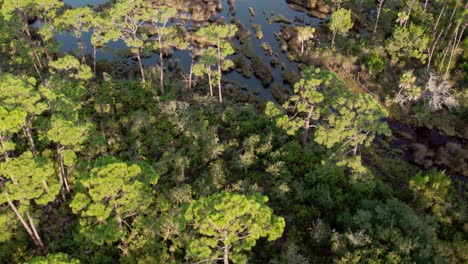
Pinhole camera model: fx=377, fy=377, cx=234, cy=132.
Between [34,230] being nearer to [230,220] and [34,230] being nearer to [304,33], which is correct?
[230,220]

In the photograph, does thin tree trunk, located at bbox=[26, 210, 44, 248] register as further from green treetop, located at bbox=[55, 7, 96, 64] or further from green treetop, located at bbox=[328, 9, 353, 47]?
green treetop, located at bbox=[328, 9, 353, 47]

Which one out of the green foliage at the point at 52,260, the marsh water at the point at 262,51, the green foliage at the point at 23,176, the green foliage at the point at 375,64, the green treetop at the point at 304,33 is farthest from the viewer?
the green treetop at the point at 304,33

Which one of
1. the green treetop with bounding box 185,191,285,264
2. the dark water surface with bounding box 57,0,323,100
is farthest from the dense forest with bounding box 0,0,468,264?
the dark water surface with bounding box 57,0,323,100

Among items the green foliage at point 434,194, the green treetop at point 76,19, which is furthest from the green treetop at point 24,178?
the green foliage at point 434,194

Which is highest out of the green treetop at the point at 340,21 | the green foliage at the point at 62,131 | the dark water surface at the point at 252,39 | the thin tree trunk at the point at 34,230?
the green treetop at the point at 340,21

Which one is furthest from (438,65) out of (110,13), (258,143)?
(110,13)

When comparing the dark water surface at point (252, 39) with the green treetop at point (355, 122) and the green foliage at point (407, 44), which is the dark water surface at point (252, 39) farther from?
the green treetop at point (355, 122)
